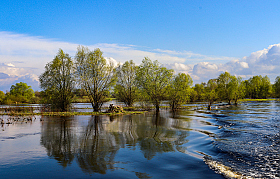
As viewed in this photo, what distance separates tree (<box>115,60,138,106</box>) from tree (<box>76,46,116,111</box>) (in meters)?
15.3

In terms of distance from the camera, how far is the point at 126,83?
186 feet

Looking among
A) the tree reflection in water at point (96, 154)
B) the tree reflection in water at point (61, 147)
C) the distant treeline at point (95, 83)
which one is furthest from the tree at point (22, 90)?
the tree reflection in water at point (96, 154)

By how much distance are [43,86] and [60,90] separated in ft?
11.3

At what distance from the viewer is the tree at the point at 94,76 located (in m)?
39.0

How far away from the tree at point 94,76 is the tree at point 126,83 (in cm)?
1530

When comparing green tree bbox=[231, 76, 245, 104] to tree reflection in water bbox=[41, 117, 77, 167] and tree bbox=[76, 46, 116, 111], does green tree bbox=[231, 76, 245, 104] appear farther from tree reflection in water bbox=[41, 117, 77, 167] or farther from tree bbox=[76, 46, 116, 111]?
tree reflection in water bbox=[41, 117, 77, 167]

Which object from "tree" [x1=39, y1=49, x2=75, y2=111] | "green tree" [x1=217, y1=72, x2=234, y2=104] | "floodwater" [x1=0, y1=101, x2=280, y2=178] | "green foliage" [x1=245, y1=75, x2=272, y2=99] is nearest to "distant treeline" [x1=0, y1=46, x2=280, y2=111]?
"tree" [x1=39, y1=49, x2=75, y2=111]

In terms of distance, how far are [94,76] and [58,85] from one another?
7319 millimetres

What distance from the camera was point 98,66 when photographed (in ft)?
129

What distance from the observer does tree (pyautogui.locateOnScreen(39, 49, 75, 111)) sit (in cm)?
3744

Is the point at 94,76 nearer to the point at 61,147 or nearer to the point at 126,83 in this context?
the point at 126,83

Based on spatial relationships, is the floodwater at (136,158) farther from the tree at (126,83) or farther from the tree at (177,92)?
the tree at (126,83)

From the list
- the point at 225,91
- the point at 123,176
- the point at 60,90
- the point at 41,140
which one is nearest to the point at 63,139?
the point at 41,140

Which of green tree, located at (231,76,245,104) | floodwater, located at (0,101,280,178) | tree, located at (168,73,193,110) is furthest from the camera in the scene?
green tree, located at (231,76,245,104)
